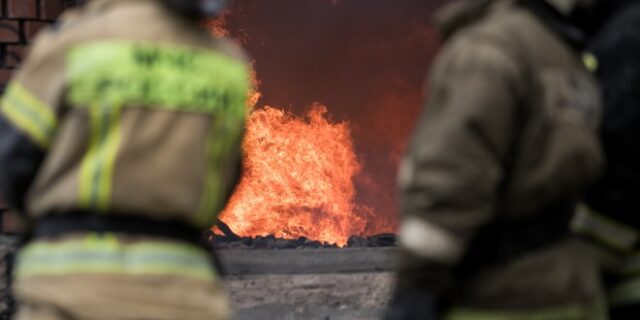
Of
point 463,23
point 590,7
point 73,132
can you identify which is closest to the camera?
point 73,132

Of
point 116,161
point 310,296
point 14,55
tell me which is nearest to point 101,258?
point 116,161

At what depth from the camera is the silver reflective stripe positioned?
7.16 ft

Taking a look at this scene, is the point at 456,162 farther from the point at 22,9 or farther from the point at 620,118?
the point at 22,9

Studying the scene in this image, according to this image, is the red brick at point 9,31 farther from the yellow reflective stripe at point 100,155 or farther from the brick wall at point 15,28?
the yellow reflective stripe at point 100,155

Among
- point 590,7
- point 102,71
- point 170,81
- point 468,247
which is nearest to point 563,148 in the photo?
point 468,247

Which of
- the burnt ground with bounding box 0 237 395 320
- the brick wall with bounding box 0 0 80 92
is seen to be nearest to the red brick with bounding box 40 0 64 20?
the brick wall with bounding box 0 0 80 92

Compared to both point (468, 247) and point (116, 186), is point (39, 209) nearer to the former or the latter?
point (116, 186)

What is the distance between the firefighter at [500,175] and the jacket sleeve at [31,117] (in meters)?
0.85

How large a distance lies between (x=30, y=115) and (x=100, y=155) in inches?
8.4

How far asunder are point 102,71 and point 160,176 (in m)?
0.28

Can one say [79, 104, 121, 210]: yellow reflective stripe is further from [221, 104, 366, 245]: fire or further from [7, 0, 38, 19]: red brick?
[221, 104, 366, 245]: fire

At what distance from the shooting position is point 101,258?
7.62ft

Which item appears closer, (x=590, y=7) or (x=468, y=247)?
(x=468, y=247)

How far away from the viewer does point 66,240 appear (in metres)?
2.34
